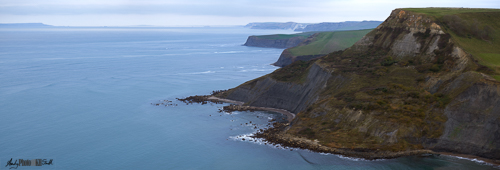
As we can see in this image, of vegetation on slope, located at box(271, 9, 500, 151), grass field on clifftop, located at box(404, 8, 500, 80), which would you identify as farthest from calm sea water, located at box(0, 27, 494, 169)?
grass field on clifftop, located at box(404, 8, 500, 80)

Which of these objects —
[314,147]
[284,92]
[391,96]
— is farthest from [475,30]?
[314,147]

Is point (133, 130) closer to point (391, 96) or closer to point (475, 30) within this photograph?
point (391, 96)

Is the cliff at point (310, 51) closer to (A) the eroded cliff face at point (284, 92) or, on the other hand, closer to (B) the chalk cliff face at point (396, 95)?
(A) the eroded cliff face at point (284, 92)

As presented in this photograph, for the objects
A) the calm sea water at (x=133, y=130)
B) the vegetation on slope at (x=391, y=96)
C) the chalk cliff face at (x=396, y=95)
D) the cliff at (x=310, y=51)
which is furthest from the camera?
the cliff at (x=310, y=51)

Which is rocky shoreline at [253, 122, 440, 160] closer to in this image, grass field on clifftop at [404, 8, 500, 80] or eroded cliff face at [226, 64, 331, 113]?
eroded cliff face at [226, 64, 331, 113]

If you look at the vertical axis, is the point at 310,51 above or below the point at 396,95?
above

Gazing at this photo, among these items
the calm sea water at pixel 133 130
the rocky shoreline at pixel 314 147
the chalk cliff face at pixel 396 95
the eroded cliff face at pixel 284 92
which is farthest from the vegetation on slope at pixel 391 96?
the calm sea water at pixel 133 130
